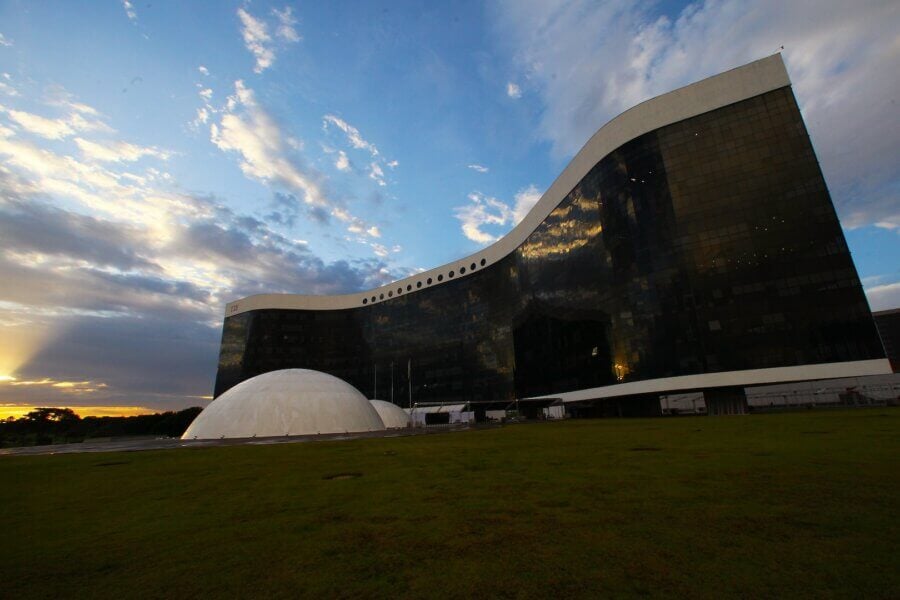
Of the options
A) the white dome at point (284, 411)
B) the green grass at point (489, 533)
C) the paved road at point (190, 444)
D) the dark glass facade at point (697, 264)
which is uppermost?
the dark glass facade at point (697, 264)

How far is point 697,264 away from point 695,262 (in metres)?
0.37

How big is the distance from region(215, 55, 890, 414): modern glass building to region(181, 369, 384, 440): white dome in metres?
40.9

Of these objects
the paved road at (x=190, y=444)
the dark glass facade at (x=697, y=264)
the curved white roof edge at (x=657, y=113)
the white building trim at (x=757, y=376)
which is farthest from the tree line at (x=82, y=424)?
the white building trim at (x=757, y=376)

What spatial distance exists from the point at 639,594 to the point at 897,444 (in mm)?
14970

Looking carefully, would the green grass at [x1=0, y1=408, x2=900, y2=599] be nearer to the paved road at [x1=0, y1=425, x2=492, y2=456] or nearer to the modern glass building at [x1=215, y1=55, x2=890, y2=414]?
the paved road at [x1=0, y1=425, x2=492, y2=456]

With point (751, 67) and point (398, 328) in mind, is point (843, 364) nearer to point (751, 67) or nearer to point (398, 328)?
point (751, 67)

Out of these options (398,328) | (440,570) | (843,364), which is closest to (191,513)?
(440,570)

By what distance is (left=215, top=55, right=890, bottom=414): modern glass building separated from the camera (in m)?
50.3

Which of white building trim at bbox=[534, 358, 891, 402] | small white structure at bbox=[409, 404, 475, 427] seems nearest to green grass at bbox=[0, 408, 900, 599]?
white building trim at bbox=[534, 358, 891, 402]

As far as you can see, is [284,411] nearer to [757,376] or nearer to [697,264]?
[697,264]

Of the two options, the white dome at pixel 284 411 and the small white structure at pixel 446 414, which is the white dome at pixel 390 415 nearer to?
the white dome at pixel 284 411

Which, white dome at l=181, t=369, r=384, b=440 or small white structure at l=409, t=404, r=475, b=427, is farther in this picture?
small white structure at l=409, t=404, r=475, b=427

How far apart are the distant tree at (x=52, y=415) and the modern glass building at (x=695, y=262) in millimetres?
110591

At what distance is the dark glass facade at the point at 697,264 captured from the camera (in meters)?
50.4
